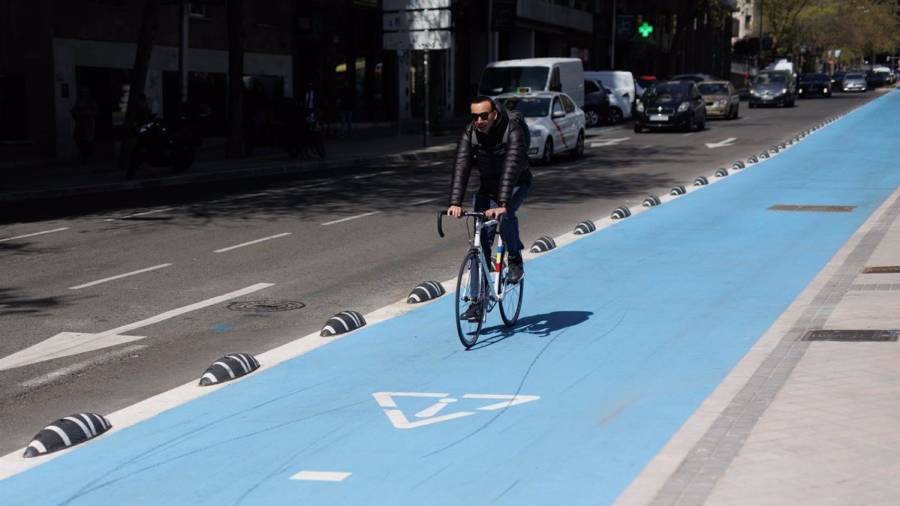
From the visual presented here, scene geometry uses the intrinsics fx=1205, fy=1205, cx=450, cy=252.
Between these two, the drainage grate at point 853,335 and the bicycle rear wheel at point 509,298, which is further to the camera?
the bicycle rear wheel at point 509,298

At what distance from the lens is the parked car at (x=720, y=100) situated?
48906mm

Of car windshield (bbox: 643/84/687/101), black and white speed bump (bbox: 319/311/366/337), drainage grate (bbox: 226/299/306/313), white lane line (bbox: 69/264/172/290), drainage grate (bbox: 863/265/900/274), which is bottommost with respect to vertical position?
drainage grate (bbox: 226/299/306/313)

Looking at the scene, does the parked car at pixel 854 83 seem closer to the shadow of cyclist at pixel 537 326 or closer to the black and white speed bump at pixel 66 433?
the shadow of cyclist at pixel 537 326

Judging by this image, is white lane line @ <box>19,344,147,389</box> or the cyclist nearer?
white lane line @ <box>19,344,147,389</box>

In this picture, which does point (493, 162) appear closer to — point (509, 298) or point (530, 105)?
point (509, 298)

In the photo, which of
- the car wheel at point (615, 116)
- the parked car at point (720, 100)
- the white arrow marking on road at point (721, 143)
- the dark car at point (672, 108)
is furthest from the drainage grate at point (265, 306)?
the parked car at point (720, 100)

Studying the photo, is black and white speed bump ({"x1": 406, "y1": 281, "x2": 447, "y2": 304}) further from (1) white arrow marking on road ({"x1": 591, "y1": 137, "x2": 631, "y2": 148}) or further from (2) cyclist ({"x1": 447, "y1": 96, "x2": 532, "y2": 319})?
(1) white arrow marking on road ({"x1": 591, "y1": 137, "x2": 631, "y2": 148})

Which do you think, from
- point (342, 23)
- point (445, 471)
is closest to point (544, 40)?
point (342, 23)

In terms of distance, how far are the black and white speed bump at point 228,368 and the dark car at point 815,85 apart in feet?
246

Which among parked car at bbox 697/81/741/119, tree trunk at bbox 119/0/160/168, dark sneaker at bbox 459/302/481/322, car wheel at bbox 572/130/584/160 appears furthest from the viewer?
parked car at bbox 697/81/741/119

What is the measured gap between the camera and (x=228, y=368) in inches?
324

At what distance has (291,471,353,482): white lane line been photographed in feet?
19.7

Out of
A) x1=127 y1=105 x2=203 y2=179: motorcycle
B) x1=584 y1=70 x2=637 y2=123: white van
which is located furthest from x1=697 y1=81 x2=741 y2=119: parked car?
x1=127 y1=105 x2=203 y2=179: motorcycle

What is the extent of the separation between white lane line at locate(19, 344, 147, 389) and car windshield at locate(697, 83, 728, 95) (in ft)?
141
